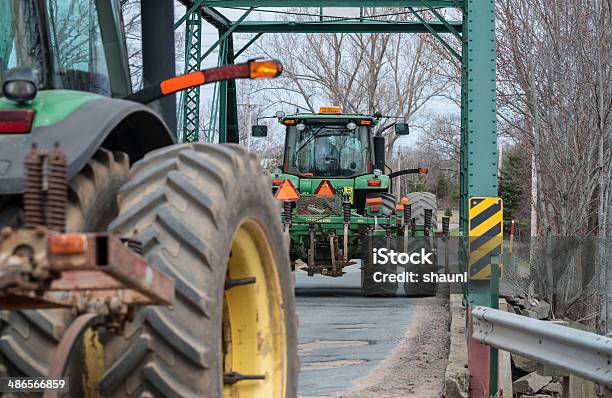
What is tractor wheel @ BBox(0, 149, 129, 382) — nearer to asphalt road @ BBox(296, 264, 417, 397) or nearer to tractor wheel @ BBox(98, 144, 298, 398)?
tractor wheel @ BBox(98, 144, 298, 398)

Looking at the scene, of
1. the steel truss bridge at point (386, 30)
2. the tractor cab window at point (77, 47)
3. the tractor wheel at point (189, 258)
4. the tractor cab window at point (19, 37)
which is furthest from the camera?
the steel truss bridge at point (386, 30)

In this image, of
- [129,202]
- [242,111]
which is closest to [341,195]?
[129,202]

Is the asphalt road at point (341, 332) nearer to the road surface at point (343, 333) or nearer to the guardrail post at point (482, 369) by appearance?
the road surface at point (343, 333)

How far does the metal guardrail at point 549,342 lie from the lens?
6.34m

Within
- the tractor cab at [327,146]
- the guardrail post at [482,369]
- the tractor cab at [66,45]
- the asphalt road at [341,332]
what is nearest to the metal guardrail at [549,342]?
the guardrail post at [482,369]

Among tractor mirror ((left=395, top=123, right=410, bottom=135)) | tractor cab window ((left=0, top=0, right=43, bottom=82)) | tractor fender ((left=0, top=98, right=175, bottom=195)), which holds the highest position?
tractor mirror ((left=395, top=123, right=410, bottom=135))

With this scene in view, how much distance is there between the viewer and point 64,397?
335cm

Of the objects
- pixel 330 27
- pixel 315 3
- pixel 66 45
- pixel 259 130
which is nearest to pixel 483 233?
pixel 315 3

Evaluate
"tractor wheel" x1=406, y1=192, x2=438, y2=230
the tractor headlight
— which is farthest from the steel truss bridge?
"tractor wheel" x1=406, y1=192, x2=438, y2=230

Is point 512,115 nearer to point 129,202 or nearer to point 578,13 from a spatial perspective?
point 578,13

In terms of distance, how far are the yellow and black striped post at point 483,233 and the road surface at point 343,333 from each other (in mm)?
1202

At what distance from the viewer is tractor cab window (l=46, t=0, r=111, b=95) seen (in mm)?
4805

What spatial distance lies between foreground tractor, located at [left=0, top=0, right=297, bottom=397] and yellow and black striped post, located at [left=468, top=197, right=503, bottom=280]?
771 cm

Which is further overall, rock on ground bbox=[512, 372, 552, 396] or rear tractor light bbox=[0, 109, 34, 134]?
rock on ground bbox=[512, 372, 552, 396]
